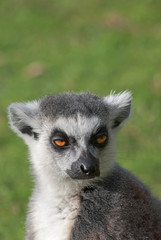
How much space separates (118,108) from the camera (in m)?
5.07

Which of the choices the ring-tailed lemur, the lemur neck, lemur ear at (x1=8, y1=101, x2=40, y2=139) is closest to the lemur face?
the ring-tailed lemur

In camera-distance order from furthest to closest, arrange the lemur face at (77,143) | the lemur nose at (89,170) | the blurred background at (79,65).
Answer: the blurred background at (79,65) < the lemur face at (77,143) < the lemur nose at (89,170)

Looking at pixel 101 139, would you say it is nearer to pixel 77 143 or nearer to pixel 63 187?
pixel 77 143

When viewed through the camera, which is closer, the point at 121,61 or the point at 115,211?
the point at 115,211

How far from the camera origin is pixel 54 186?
4.79 meters

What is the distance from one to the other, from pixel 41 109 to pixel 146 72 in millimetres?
5787

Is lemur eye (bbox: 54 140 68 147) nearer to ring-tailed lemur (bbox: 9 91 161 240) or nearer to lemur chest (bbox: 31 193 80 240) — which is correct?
ring-tailed lemur (bbox: 9 91 161 240)

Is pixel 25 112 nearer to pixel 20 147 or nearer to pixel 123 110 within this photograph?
pixel 123 110

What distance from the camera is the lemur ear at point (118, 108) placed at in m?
5.05

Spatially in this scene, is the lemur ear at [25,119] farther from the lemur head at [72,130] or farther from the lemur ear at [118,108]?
the lemur ear at [118,108]

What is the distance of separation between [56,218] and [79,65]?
23.0 ft

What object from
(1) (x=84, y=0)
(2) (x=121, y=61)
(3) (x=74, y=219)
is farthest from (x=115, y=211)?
(1) (x=84, y=0)

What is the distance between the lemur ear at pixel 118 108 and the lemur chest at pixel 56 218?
0.90 m

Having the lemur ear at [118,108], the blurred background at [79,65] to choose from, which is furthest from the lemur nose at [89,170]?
the blurred background at [79,65]
